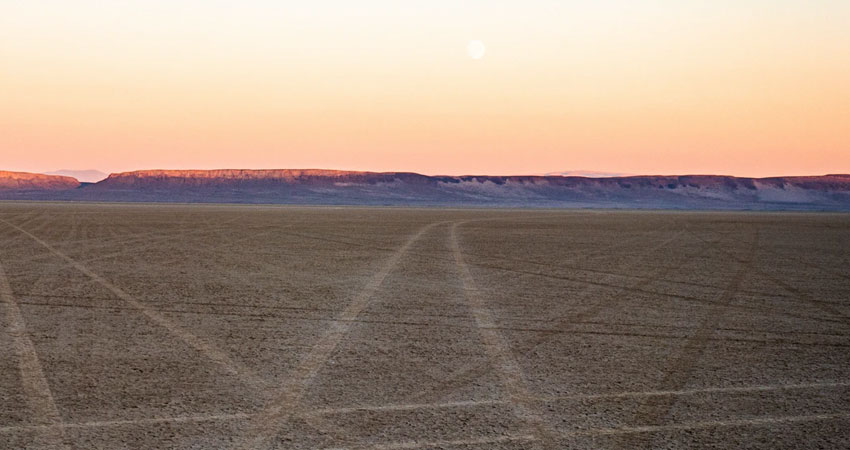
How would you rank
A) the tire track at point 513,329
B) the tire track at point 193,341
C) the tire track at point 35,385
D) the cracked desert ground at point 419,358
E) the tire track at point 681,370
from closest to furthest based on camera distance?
the tire track at point 35,385 < the cracked desert ground at point 419,358 < the tire track at point 681,370 < the tire track at point 193,341 < the tire track at point 513,329

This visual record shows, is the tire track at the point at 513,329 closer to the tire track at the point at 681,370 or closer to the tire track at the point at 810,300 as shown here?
the tire track at the point at 681,370

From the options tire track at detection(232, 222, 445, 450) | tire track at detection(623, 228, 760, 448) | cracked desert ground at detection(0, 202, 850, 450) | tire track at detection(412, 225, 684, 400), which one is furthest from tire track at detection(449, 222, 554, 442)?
tire track at detection(232, 222, 445, 450)

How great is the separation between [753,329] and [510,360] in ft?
10.3

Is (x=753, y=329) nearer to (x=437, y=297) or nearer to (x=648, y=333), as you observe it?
(x=648, y=333)

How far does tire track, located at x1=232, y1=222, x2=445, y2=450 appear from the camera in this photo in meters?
4.52

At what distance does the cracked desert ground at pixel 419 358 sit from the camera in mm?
4648

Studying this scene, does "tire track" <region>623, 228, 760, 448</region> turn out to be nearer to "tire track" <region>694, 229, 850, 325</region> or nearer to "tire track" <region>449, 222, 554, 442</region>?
"tire track" <region>449, 222, 554, 442</region>

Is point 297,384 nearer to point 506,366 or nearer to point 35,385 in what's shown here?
point 506,366

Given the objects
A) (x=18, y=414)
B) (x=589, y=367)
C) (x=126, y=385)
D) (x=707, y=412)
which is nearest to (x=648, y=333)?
(x=589, y=367)

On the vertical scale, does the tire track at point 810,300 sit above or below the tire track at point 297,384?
below

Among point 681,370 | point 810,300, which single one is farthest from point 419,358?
point 810,300

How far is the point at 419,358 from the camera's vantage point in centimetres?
663

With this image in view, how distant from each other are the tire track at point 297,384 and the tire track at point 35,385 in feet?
3.41

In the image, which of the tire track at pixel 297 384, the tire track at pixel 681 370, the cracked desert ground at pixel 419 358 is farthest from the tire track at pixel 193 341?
the tire track at pixel 681 370
